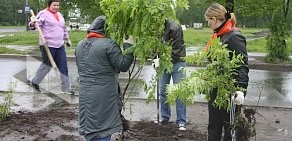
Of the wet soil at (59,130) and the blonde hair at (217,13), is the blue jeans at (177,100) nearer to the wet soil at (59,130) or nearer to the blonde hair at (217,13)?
the wet soil at (59,130)

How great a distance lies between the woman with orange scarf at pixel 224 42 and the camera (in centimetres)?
412

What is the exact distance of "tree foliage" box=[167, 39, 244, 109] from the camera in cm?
368

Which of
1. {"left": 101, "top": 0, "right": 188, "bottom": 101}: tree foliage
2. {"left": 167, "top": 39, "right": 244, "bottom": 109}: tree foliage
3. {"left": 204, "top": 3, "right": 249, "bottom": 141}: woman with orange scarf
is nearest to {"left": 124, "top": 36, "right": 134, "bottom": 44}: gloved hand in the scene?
{"left": 101, "top": 0, "right": 188, "bottom": 101}: tree foliage

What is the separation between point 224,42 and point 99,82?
1198 mm

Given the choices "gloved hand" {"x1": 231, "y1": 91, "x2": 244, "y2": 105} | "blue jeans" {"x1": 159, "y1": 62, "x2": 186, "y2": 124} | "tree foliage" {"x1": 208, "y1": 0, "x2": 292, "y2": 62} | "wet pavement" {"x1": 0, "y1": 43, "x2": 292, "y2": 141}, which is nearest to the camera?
"gloved hand" {"x1": 231, "y1": 91, "x2": 244, "y2": 105}

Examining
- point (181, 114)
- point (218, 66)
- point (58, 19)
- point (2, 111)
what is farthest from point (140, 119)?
point (218, 66)

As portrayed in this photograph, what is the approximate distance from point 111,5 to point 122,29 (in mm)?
240

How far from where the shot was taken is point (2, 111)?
19.8 feet

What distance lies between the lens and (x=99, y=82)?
3.84 m

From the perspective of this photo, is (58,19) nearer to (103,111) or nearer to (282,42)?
(103,111)

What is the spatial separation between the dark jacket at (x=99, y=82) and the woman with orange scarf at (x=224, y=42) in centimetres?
90

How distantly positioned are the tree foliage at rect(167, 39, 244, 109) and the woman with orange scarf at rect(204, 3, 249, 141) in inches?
9.9

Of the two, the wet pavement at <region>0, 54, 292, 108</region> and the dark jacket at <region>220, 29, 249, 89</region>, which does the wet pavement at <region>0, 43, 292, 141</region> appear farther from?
the dark jacket at <region>220, 29, 249, 89</region>

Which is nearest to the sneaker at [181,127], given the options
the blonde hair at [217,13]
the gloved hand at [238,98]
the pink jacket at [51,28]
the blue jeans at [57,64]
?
the blonde hair at [217,13]
